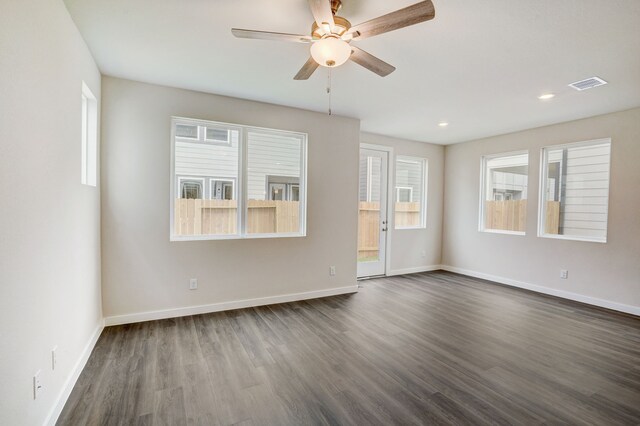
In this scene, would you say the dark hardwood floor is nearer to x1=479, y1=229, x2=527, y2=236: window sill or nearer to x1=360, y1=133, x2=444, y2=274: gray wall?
→ x1=479, y1=229, x2=527, y2=236: window sill

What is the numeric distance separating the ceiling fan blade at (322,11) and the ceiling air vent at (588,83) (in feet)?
9.46

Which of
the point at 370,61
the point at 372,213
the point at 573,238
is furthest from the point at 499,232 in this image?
the point at 370,61

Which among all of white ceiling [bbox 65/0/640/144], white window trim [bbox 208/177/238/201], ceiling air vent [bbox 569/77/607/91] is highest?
white ceiling [bbox 65/0/640/144]

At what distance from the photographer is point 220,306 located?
3730mm

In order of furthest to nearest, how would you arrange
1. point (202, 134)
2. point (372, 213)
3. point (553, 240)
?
point (372, 213) → point (553, 240) → point (202, 134)

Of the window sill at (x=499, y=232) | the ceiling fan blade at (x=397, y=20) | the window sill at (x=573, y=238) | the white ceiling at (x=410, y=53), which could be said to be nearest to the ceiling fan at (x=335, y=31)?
the ceiling fan blade at (x=397, y=20)

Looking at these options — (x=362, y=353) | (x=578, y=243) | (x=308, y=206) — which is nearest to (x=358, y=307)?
(x=362, y=353)

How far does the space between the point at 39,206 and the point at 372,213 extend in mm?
4691

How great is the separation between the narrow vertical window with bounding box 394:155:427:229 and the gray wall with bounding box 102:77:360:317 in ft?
5.79

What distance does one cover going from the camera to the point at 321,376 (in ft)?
7.75

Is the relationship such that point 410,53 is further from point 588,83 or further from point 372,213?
point 372,213

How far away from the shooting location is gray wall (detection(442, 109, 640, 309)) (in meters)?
3.88

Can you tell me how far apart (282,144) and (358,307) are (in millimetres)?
2490

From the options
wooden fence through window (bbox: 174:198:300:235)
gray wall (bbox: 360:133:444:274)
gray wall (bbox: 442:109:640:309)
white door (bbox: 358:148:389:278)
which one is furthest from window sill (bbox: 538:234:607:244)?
wooden fence through window (bbox: 174:198:300:235)
